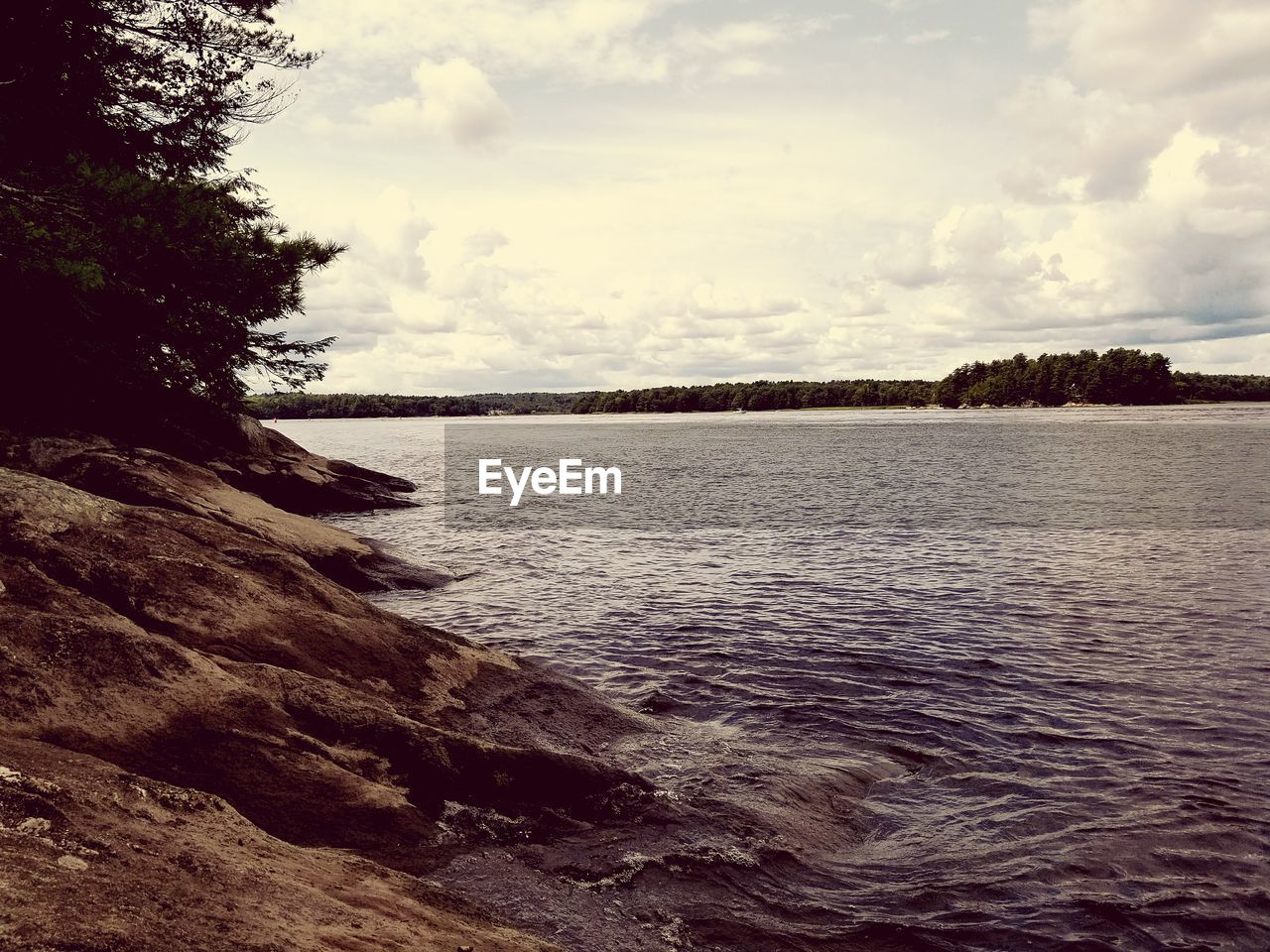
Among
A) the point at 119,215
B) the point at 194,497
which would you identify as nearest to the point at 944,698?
the point at 194,497

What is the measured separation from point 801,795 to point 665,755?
6.88 feet

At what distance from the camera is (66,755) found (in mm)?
6199

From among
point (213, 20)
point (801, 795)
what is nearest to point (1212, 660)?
point (801, 795)

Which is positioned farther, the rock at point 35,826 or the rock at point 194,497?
the rock at point 194,497

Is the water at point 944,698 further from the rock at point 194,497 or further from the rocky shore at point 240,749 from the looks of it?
the rocky shore at point 240,749

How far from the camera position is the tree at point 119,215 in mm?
17672

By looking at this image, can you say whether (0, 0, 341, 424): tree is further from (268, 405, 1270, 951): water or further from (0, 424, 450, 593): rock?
(268, 405, 1270, 951): water

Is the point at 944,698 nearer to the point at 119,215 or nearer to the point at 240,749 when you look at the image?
the point at 240,749

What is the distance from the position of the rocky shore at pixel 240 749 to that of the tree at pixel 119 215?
892cm

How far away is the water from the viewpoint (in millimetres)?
8219

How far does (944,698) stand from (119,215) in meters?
21.2

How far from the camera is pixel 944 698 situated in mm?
14273

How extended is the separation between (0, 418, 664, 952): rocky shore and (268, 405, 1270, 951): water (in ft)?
8.07

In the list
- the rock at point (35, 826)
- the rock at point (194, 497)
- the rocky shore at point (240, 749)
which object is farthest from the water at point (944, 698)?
the rock at point (35, 826)
